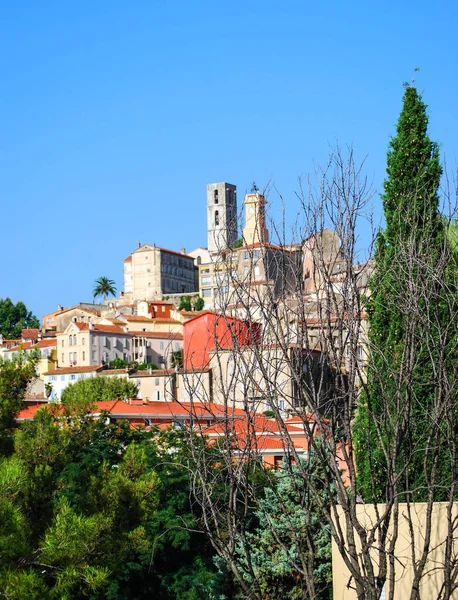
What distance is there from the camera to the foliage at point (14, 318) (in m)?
125

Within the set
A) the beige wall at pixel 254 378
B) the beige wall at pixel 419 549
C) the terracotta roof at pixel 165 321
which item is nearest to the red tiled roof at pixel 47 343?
the terracotta roof at pixel 165 321

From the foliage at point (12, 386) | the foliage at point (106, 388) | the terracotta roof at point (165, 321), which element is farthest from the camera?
the terracotta roof at point (165, 321)

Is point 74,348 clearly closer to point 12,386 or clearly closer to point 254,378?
point 12,386

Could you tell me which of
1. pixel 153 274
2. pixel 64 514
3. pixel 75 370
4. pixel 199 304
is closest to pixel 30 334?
pixel 199 304

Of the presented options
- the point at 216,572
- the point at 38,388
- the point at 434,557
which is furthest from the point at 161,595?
the point at 38,388

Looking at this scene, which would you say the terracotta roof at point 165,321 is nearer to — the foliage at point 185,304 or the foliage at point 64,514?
the foliage at point 185,304

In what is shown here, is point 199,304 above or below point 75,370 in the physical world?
above

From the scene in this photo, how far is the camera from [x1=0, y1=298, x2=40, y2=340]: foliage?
125 m

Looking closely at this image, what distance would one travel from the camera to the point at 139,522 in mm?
15156

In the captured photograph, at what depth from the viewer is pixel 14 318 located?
12769 centimetres

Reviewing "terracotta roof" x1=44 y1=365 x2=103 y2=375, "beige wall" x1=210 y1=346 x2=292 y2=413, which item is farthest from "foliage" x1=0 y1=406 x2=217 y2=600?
"terracotta roof" x1=44 y1=365 x2=103 y2=375

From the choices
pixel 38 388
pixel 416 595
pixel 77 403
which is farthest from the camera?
pixel 38 388

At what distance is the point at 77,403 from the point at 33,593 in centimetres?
641

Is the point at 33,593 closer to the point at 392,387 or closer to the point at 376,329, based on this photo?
the point at 392,387
